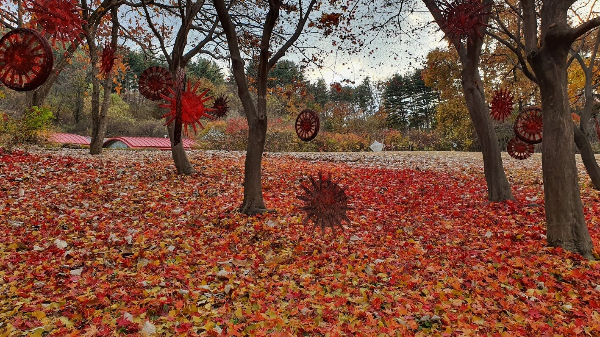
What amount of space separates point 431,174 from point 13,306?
1243 cm

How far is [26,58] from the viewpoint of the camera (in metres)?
5.11

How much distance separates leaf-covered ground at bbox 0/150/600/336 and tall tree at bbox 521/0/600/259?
1.29ft

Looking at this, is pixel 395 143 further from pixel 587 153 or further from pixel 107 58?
pixel 107 58

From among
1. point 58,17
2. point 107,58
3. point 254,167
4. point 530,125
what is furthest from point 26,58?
point 530,125

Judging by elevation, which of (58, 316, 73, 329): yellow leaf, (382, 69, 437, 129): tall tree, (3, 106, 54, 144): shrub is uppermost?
(382, 69, 437, 129): tall tree

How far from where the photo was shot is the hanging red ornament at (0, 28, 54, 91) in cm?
500

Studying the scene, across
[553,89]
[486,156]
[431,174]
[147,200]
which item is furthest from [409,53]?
[147,200]

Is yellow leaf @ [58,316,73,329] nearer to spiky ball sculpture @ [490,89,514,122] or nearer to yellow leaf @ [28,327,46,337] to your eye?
yellow leaf @ [28,327,46,337]

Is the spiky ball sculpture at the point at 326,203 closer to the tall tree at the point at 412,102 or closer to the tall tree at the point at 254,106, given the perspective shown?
the tall tree at the point at 254,106

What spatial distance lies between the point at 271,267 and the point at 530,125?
25.5 ft

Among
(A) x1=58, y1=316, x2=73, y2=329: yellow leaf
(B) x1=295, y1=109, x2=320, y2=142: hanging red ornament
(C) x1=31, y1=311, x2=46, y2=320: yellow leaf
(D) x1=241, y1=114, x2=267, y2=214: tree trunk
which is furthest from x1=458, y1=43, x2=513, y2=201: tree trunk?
(C) x1=31, y1=311, x2=46, y2=320: yellow leaf

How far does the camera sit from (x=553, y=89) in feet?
18.1

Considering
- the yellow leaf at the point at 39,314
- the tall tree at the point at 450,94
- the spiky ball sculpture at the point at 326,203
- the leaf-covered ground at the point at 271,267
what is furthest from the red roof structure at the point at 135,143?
the yellow leaf at the point at 39,314

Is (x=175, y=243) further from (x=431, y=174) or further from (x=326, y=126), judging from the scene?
(x=326, y=126)
